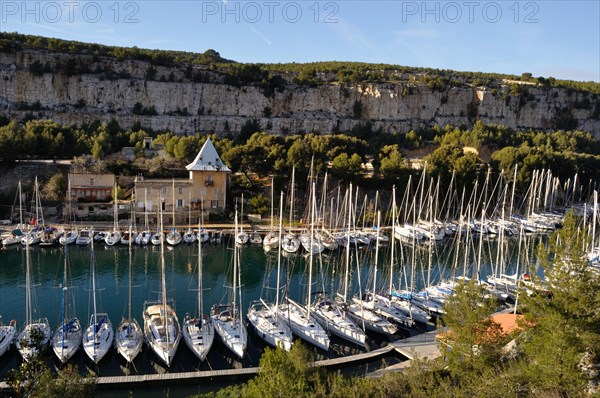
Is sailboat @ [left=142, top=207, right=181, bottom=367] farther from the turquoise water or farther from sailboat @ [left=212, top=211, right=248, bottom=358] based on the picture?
sailboat @ [left=212, top=211, right=248, bottom=358]

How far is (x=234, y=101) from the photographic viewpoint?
249 ft

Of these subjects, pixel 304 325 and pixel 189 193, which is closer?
pixel 304 325

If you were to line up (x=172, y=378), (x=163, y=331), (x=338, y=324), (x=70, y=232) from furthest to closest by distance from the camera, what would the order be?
(x=70, y=232)
(x=338, y=324)
(x=163, y=331)
(x=172, y=378)

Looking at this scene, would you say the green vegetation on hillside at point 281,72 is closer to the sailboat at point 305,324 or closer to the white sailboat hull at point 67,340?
the white sailboat hull at point 67,340

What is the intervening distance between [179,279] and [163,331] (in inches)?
382

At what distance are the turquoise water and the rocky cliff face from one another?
39756 mm

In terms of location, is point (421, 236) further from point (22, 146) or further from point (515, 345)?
point (22, 146)

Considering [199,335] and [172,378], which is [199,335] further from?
[172,378]

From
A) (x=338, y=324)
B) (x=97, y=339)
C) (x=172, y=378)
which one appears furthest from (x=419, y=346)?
(x=97, y=339)

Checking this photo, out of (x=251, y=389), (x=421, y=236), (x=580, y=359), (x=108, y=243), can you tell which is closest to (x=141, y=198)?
(x=108, y=243)

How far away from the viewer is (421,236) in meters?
36.2

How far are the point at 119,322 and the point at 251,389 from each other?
11.1 metres

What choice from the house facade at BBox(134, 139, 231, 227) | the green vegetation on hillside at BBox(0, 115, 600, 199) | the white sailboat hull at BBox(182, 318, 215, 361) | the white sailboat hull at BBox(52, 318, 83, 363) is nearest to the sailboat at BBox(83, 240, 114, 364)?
the white sailboat hull at BBox(52, 318, 83, 363)

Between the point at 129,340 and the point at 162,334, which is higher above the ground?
the point at 162,334
